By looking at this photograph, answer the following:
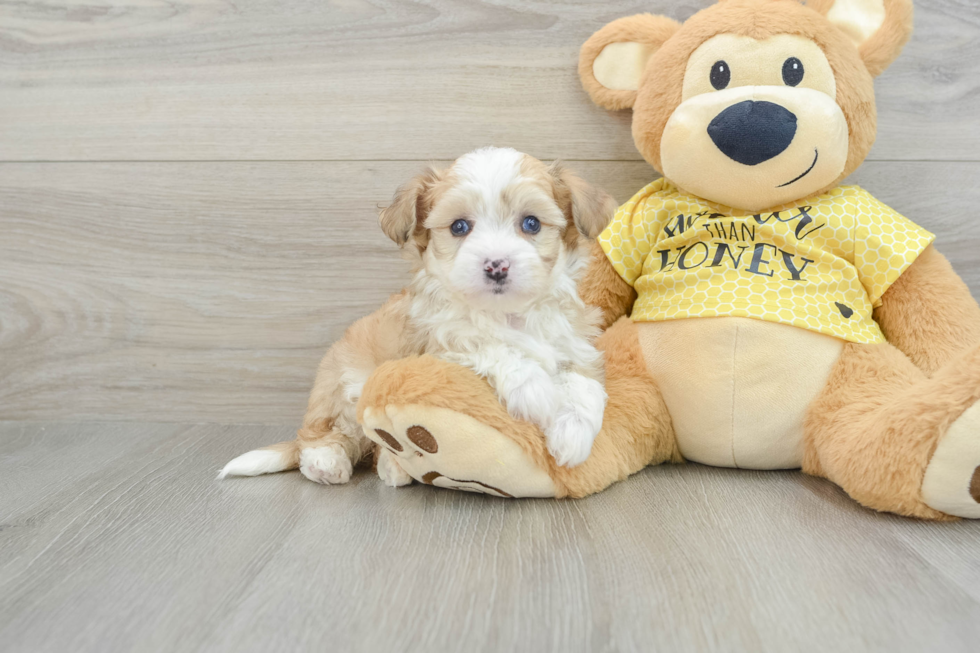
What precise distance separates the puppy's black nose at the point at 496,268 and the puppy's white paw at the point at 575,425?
0.25 m

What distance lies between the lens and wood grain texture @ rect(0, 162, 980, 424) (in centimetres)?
176

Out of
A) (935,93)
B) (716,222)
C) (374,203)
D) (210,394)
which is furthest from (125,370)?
(935,93)

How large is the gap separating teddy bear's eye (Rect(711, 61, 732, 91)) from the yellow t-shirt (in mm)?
239

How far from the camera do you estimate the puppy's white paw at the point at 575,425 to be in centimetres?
117

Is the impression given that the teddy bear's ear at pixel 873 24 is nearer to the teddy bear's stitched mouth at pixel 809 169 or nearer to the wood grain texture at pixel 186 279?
the teddy bear's stitched mouth at pixel 809 169

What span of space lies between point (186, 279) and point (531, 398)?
111 centimetres

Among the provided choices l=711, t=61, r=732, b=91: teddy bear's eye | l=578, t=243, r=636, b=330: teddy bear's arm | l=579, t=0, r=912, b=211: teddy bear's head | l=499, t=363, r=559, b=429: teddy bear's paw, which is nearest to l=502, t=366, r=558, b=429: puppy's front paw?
l=499, t=363, r=559, b=429: teddy bear's paw

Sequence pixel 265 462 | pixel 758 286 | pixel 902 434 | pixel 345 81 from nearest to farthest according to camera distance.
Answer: pixel 902 434, pixel 758 286, pixel 265 462, pixel 345 81

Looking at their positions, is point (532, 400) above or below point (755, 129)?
below

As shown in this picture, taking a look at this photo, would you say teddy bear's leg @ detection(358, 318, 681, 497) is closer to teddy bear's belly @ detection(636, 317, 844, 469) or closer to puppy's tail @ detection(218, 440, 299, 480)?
teddy bear's belly @ detection(636, 317, 844, 469)

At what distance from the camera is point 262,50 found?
1723 millimetres

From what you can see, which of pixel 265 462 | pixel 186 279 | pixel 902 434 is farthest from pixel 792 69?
pixel 186 279

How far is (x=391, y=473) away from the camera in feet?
4.50

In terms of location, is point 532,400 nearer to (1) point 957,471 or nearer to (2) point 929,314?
(1) point 957,471
